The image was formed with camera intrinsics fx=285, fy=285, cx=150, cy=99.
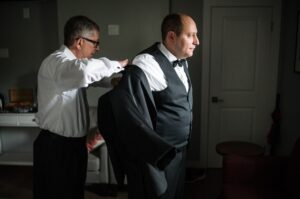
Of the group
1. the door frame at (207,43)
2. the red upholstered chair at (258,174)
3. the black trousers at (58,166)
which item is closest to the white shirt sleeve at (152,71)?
the black trousers at (58,166)

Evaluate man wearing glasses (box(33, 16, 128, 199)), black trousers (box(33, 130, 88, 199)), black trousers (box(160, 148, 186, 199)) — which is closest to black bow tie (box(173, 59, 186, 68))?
man wearing glasses (box(33, 16, 128, 199))

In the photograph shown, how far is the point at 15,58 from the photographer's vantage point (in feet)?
11.4

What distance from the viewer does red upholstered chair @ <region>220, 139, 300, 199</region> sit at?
6.24 ft

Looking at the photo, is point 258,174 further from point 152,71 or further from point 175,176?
point 152,71

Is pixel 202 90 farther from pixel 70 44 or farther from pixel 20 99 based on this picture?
pixel 20 99

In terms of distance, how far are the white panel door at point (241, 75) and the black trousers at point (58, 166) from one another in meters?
1.97

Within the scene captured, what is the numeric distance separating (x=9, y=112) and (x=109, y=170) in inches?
54.9

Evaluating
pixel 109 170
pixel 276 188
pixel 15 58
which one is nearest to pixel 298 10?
pixel 276 188

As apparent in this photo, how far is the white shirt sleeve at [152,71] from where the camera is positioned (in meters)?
1.44

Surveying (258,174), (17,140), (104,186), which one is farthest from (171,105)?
(17,140)

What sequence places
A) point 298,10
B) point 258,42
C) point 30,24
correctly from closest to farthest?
point 298,10 → point 258,42 → point 30,24

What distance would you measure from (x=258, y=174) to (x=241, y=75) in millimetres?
1434

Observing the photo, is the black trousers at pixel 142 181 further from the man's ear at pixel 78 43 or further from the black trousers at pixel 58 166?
the man's ear at pixel 78 43

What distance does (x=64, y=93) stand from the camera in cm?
156
